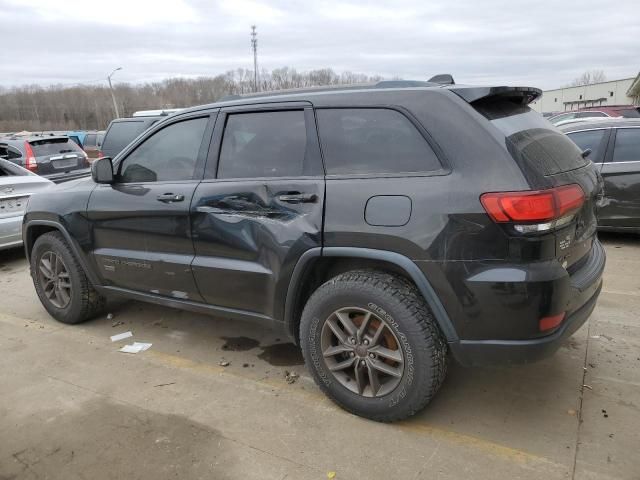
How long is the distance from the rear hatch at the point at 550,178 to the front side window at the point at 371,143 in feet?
1.23

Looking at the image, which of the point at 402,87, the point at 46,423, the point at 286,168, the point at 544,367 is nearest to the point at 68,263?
the point at 46,423

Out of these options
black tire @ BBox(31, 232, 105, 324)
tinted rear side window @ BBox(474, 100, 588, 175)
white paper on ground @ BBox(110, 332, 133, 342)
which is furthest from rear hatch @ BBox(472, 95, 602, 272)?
black tire @ BBox(31, 232, 105, 324)

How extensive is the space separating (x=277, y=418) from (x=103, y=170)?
225cm

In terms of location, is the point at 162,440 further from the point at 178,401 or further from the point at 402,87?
the point at 402,87

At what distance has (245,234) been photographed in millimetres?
3143

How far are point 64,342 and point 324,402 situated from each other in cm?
240

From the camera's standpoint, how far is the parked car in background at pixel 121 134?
1083cm

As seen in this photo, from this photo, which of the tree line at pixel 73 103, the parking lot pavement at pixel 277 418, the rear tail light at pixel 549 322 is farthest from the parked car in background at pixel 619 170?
the tree line at pixel 73 103

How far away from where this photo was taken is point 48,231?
4.56 metres

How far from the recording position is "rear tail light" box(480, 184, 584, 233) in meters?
2.33

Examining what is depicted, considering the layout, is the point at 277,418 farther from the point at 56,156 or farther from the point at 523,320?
the point at 56,156

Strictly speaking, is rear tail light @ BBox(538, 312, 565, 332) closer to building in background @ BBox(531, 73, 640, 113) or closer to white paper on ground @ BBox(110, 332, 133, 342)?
white paper on ground @ BBox(110, 332, 133, 342)

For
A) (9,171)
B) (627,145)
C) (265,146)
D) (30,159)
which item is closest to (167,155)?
(265,146)

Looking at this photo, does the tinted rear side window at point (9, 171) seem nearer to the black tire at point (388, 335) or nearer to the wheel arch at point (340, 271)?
the wheel arch at point (340, 271)
